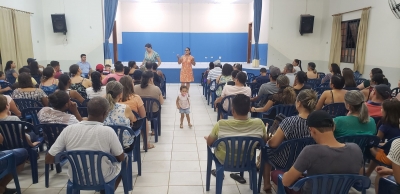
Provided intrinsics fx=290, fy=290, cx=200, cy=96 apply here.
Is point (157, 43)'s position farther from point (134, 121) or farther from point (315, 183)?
point (315, 183)

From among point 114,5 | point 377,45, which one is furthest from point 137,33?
point 377,45

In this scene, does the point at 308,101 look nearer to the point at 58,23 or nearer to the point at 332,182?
Answer: the point at 332,182

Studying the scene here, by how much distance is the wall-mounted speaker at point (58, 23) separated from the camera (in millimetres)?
8727

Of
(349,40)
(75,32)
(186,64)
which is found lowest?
(186,64)

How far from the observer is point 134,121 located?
2.92 metres

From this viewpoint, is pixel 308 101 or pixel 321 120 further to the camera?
pixel 308 101

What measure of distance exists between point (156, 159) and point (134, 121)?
80 cm

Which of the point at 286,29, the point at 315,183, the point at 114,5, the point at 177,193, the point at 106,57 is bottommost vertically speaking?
the point at 177,193

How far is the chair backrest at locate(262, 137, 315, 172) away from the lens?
7.13 ft

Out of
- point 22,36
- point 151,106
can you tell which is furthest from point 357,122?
point 22,36

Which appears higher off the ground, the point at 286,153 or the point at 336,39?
the point at 336,39

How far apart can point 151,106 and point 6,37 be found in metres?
5.05

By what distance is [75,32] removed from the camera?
9133 mm

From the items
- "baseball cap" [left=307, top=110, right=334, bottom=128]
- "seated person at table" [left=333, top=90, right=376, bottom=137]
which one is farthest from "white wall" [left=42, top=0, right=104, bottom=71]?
"baseball cap" [left=307, top=110, right=334, bottom=128]
